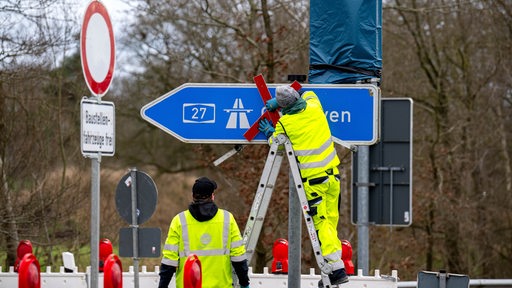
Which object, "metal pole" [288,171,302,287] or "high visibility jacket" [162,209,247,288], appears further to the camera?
"high visibility jacket" [162,209,247,288]

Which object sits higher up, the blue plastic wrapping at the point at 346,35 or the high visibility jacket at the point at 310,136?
the blue plastic wrapping at the point at 346,35

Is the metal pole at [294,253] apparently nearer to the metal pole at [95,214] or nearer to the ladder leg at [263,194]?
the ladder leg at [263,194]

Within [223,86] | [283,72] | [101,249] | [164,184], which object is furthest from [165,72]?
[223,86]

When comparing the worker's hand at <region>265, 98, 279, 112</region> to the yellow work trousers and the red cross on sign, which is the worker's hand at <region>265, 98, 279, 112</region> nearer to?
the red cross on sign

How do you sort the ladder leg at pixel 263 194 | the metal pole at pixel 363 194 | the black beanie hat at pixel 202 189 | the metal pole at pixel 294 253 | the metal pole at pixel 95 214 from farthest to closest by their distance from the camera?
the metal pole at pixel 363 194
the ladder leg at pixel 263 194
the black beanie hat at pixel 202 189
the metal pole at pixel 294 253
the metal pole at pixel 95 214

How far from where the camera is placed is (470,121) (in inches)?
1230

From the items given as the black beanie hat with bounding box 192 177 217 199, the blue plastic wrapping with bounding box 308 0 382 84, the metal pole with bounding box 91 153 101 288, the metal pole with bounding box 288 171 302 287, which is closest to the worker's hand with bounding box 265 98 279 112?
the blue plastic wrapping with bounding box 308 0 382 84

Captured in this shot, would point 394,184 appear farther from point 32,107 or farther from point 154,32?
point 154,32

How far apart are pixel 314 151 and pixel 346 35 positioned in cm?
87

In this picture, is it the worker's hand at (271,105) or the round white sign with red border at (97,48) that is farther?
the worker's hand at (271,105)

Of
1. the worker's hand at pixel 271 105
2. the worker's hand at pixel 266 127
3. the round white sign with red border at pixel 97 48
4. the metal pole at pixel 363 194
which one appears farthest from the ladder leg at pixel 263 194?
the metal pole at pixel 363 194

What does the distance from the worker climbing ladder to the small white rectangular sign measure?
1.29 meters

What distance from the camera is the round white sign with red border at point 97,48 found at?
764 centimetres

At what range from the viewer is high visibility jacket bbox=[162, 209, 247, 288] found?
859cm
